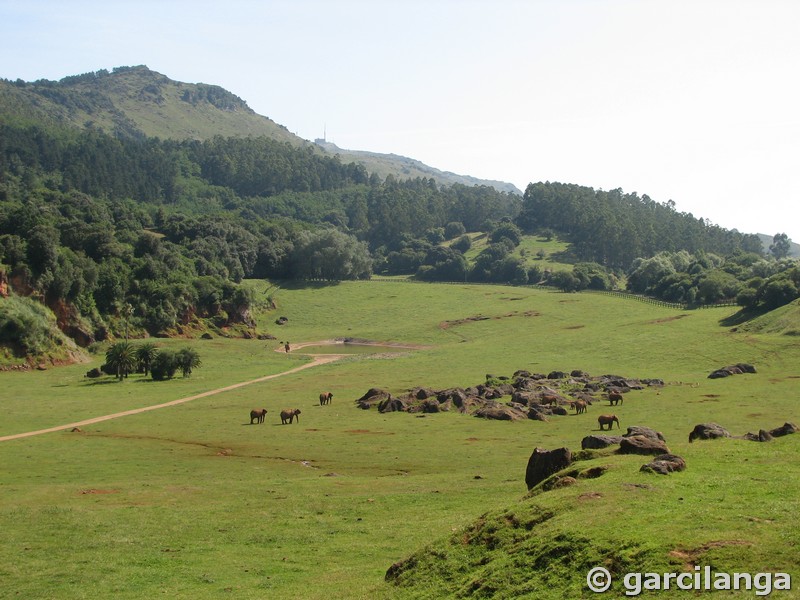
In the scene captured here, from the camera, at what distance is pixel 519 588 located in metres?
17.2

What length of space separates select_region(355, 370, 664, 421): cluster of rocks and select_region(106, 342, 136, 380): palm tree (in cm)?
3057

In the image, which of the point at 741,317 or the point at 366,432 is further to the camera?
the point at 741,317

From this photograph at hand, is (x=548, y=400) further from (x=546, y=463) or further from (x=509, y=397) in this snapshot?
(x=546, y=463)

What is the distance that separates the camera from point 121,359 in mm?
83750

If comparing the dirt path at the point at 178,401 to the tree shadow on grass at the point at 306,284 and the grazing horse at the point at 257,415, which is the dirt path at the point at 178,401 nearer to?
the grazing horse at the point at 257,415

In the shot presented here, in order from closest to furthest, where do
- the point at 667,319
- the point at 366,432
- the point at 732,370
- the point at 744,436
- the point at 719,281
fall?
the point at 744,436 → the point at 366,432 → the point at 732,370 → the point at 667,319 → the point at 719,281

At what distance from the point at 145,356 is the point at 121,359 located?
3.04 metres

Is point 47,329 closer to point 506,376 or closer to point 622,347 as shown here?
point 506,376

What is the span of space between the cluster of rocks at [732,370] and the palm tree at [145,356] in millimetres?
59400

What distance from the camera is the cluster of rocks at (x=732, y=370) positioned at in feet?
246

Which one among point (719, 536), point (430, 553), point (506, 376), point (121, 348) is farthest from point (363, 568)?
point (121, 348)

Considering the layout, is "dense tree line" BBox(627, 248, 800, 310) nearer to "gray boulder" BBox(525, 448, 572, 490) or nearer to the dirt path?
the dirt path

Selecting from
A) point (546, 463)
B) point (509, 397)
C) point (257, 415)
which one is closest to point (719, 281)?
point (509, 397)

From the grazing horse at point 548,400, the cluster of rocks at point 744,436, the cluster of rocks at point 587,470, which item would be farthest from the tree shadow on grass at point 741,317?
the cluster of rocks at point 587,470
